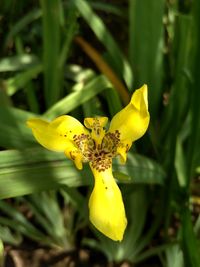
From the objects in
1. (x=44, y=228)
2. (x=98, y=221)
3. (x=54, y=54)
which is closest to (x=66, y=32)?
(x=54, y=54)

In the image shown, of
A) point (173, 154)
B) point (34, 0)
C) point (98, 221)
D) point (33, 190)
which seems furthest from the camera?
point (34, 0)

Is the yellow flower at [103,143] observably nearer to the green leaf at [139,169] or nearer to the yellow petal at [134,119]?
the yellow petal at [134,119]

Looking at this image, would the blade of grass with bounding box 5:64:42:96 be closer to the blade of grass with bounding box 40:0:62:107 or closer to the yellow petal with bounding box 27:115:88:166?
Answer: the blade of grass with bounding box 40:0:62:107

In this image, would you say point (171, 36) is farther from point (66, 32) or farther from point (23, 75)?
point (23, 75)

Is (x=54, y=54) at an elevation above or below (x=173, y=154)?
above

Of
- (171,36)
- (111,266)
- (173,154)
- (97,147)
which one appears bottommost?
(111,266)

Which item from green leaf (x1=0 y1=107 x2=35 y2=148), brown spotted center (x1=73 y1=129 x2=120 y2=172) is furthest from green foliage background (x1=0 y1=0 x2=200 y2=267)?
brown spotted center (x1=73 y1=129 x2=120 y2=172)

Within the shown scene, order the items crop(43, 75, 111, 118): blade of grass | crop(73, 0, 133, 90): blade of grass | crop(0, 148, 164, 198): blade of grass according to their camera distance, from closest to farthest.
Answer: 1. crop(0, 148, 164, 198): blade of grass
2. crop(43, 75, 111, 118): blade of grass
3. crop(73, 0, 133, 90): blade of grass

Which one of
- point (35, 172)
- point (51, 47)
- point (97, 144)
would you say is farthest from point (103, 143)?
point (51, 47)
